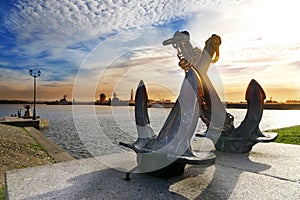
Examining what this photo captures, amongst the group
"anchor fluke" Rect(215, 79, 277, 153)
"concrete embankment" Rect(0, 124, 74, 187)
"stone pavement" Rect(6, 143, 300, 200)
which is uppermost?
"anchor fluke" Rect(215, 79, 277, 153)

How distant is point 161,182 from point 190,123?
91 cm

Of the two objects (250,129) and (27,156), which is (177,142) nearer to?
(250,129)

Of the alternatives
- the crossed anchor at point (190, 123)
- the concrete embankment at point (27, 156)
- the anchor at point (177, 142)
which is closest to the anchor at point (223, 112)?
the crossed anchor at point (190, 123)

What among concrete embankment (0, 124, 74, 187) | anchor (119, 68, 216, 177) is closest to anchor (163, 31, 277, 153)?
anchor (119, 68, 216, 177)

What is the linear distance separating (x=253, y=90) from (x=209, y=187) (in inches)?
104

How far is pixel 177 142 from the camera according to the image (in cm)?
342

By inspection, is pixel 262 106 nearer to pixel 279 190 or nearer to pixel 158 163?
pixel 279 190

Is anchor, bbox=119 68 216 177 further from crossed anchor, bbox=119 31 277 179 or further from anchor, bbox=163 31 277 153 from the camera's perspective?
anchor, bbox=163 31 277 153

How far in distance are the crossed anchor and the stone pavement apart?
0.34 metres

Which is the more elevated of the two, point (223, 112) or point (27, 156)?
point (223, 112)

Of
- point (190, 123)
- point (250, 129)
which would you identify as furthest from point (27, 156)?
point (190, 123)

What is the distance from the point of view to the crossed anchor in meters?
3.43

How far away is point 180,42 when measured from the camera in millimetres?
5059

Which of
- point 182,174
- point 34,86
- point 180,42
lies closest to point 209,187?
point 182,174
